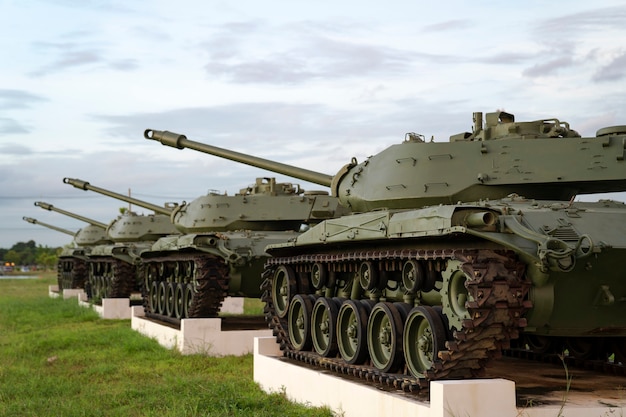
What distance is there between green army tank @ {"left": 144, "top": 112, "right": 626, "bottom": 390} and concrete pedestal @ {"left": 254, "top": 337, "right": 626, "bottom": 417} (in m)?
0.41

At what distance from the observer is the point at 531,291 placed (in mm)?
10328

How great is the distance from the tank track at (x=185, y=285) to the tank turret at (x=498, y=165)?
7.49 metres

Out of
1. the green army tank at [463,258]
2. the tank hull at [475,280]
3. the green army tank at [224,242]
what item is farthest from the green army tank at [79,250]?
the tank hull at [475,280]

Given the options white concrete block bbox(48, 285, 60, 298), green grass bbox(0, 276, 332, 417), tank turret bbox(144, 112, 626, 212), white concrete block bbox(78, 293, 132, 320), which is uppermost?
tank turret bbox(144, 112, 626, 212)

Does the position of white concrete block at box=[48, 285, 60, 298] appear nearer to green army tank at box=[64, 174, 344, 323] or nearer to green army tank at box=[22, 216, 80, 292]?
green army tank at box=[22, 216, 80, 292]

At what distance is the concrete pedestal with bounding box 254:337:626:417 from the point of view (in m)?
9.60

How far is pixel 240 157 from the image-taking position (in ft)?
60.7

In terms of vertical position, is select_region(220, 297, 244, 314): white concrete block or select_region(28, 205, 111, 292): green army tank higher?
select_region(28, 205, 111, 292): green army tank

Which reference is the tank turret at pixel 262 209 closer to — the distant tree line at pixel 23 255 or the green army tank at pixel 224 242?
the green army tank at pixel 224 242

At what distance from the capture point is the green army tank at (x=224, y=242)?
65.6 ft

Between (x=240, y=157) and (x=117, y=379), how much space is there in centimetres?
497

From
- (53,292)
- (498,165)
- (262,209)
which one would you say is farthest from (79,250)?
(498,165)

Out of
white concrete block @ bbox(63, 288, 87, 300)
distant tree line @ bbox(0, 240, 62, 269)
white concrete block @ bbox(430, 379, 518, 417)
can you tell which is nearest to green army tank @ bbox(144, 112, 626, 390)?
white concrete block @ bbox(430, 379, 518, 417)

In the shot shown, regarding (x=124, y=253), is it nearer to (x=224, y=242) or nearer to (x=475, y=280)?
(x=224, y=242)
